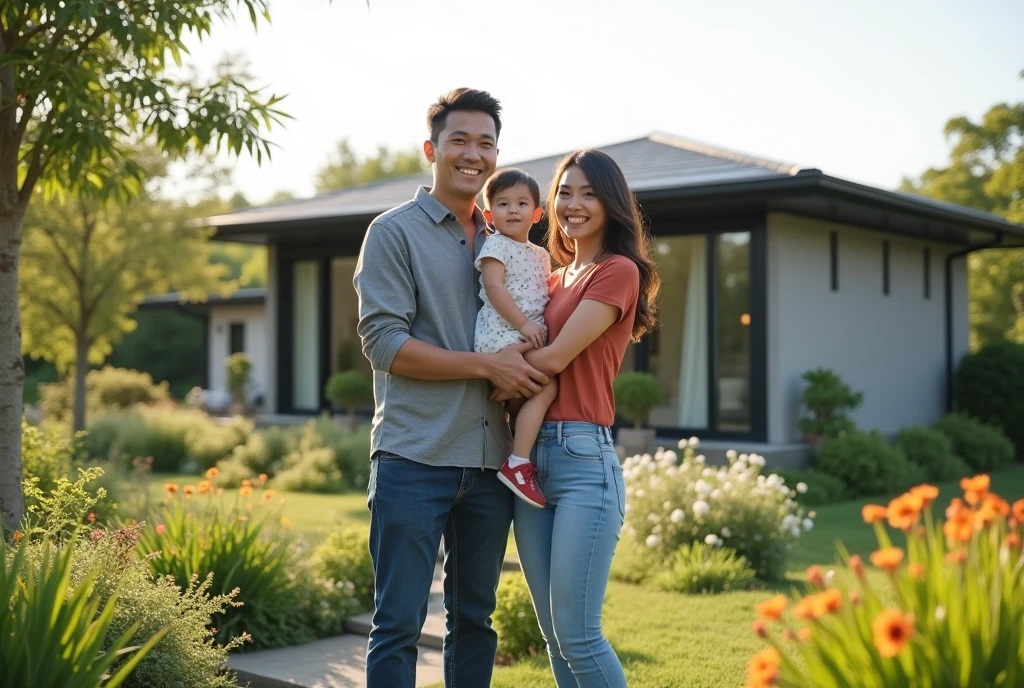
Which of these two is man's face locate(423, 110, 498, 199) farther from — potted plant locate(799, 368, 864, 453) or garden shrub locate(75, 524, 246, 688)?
potted plant locate(799, 368, 864, 453)

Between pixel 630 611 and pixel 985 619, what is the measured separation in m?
3.69

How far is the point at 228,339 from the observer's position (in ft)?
95.3

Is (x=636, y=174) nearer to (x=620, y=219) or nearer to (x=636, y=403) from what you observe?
(x=636, y=403)

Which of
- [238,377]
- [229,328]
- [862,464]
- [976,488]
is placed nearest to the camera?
[976,488]

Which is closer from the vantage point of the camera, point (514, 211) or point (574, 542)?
point (574, 542)

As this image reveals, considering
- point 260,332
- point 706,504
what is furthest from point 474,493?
point 260,332

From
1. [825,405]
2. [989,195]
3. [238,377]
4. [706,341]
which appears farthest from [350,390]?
[989,195]

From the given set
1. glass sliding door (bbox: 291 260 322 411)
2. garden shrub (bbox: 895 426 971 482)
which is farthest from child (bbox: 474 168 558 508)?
glass sliding door (bbox: 291 260 322 411)

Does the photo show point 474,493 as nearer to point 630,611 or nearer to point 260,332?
point 630,611

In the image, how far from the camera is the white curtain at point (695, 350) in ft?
40.5

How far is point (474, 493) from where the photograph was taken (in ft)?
10.7

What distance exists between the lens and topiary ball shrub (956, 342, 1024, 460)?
50.0 feet

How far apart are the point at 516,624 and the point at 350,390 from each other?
9.96 meters

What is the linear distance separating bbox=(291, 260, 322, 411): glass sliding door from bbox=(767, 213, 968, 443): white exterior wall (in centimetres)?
719
